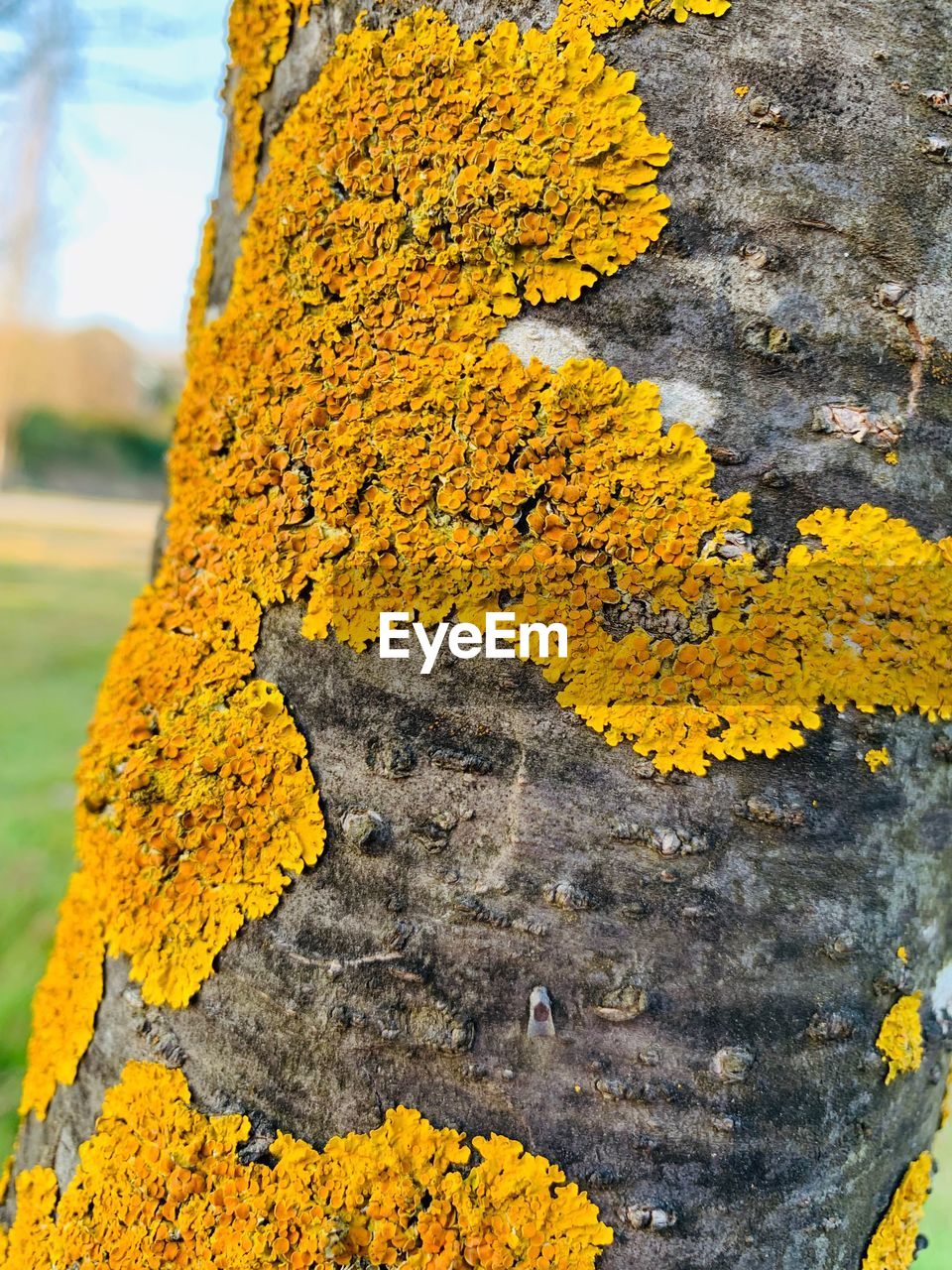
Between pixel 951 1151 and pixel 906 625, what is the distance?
288 centimetres

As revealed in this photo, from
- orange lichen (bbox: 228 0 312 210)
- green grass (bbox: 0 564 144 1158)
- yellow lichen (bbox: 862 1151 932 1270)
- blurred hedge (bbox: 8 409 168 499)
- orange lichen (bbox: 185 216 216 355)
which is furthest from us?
blurred hedge (bbox: 8 409 168 499)

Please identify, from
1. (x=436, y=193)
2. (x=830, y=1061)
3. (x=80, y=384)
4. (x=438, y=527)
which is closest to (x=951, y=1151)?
(x=830, y=1061)

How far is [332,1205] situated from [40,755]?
4612 millimetres

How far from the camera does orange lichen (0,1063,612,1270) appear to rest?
75 centimetres

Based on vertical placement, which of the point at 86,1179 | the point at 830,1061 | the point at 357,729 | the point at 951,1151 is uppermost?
the point at 357,729

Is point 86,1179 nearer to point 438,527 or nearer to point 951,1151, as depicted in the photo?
point 438,527

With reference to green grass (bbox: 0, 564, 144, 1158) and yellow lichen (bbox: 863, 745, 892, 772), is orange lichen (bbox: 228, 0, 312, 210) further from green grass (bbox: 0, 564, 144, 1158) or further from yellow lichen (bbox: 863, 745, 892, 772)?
green grass (bbox: 0, 564, 144, 1158)

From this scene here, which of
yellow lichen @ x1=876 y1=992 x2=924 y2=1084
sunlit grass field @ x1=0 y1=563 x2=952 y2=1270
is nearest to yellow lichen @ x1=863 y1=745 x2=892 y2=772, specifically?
yellow lichen @ x1=876 y1=992 x2=924 y2=1084

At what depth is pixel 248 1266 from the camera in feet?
2.52

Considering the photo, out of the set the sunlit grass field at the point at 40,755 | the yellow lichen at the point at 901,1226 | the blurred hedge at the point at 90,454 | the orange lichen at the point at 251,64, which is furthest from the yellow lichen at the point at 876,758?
the blurred hedge at the point at 90,454

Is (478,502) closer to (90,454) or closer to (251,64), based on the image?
(251,64)

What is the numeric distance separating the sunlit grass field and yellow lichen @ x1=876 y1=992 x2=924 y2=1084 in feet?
5.75

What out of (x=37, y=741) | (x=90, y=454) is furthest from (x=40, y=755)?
(x=90, y=454)

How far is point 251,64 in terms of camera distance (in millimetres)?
1055
